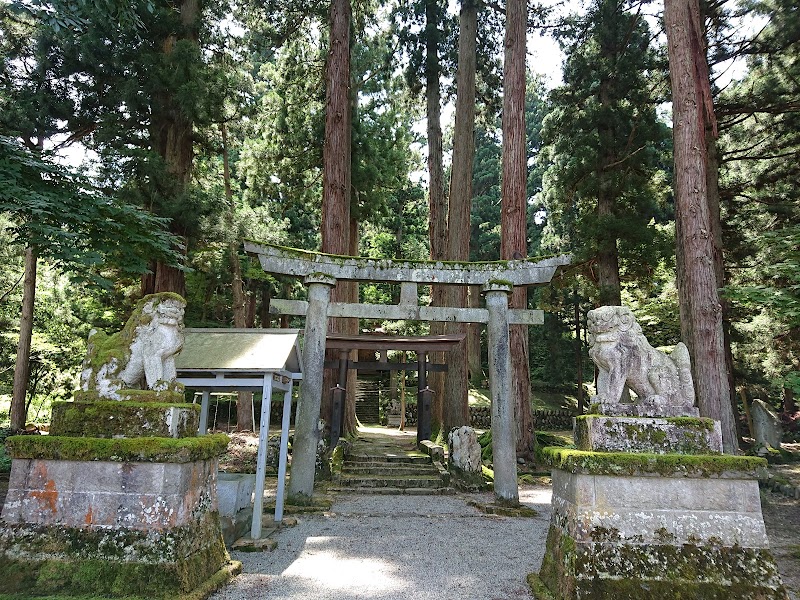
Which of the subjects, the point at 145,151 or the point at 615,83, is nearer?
the point at 145,151

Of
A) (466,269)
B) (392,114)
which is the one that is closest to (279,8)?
(392,114)

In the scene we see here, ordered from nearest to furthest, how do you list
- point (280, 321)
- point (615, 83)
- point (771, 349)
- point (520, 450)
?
point (520, 450), point (771, 349), point (615, 83), point (280, 321)

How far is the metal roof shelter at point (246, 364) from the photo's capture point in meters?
5.39

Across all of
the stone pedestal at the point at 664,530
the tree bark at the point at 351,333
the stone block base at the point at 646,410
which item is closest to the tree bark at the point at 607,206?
the tree bark at the point at 351,333

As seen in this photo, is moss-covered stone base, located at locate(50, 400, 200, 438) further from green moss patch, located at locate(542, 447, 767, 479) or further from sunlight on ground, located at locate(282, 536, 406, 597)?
green moss patch, located at locate(542, 447, 767, 479)

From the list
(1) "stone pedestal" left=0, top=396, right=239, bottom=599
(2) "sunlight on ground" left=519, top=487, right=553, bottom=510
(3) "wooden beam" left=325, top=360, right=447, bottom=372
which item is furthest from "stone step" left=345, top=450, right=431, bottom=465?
(1) "stone pedestal" left=0, top=396, right=239, bottom=599

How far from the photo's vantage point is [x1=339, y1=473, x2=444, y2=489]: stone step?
Result: 933cm

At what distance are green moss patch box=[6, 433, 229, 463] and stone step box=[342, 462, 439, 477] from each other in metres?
6.75

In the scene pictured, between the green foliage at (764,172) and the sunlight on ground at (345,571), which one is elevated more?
the green foliage at (764,172)

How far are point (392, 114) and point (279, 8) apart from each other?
14.7 feet

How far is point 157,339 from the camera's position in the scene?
389 cm

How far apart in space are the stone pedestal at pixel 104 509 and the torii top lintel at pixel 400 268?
4.27 metres

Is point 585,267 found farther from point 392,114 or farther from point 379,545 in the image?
point 379,545

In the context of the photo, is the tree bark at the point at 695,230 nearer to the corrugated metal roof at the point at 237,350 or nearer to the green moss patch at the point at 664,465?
the green moss patch at the point at 664,465
